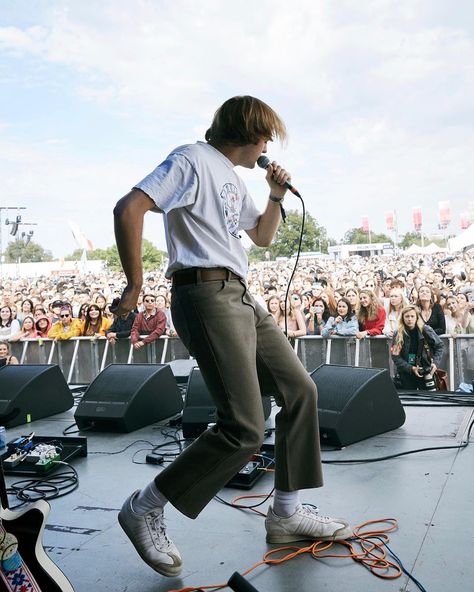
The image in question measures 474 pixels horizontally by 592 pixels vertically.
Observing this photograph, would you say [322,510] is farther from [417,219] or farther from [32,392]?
[417,219]

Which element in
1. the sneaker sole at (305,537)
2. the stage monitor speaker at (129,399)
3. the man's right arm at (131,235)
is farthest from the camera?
the stage monitor speaker at (129,399)

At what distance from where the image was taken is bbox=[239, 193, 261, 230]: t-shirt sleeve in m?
1.77

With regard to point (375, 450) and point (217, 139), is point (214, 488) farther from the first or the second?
point (375, 450)

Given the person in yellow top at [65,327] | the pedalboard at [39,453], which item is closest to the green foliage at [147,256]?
the person in yellow top at [65,327]

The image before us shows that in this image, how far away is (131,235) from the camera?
1.43 m

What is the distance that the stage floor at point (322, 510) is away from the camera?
1.50m

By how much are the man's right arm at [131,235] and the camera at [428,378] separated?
3380mm

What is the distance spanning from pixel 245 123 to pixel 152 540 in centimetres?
115

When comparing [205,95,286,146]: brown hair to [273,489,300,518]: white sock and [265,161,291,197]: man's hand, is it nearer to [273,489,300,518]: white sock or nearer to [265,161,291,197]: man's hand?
[265,161,291,197]: man's hand

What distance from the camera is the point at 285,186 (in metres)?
1.79

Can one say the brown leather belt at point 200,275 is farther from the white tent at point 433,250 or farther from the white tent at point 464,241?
the white tent at point 433,250

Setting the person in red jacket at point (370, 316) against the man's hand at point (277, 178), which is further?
the person in red jacket at point (370, 316)

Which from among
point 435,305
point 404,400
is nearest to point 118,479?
point 404,400

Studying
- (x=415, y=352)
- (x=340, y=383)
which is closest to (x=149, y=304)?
(x=415, y=352)
